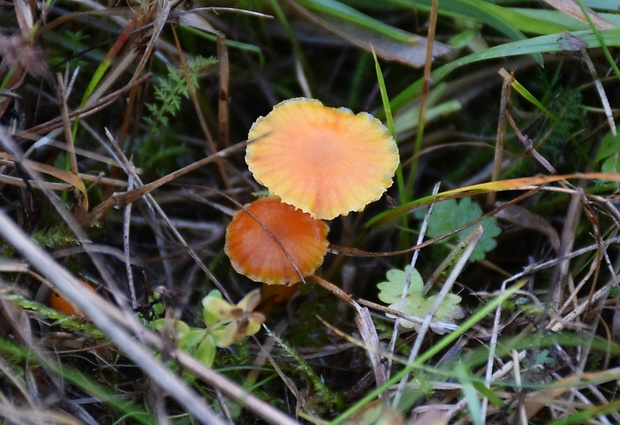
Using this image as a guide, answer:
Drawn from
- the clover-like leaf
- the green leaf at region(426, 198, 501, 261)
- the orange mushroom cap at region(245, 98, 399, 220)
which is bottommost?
the clover-like leaf

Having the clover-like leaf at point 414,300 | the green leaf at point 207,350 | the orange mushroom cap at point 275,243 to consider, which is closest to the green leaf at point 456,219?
the clover-like leaf at point 414,300

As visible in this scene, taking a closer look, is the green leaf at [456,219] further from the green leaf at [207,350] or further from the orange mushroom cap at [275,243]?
the green leaf at [207,350]

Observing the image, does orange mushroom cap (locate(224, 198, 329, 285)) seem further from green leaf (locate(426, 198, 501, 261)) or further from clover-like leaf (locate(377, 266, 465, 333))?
green leaf (locate(426, 198, 501, 261))

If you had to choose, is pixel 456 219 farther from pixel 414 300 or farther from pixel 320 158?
pixel 320 158

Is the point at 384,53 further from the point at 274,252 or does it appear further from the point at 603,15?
the point at 274,252

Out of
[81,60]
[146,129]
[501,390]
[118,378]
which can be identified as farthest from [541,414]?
[81,60]

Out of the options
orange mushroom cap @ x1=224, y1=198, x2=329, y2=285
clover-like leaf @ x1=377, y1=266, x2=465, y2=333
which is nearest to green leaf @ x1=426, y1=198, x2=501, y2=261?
clover-like leaf @ x1=377, y1=266, x2=465, y2=333

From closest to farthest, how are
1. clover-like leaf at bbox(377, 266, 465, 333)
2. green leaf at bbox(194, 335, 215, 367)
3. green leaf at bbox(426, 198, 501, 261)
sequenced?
green leaf at bbox(194, 335, 215, 367) < clover-like leaf at bbox(377, 266, 465, 333) < green leaf at bbox(426, 198, 501, 261)
